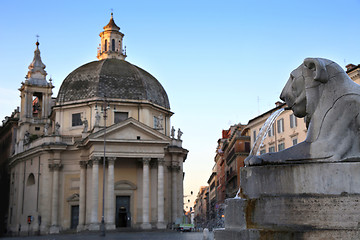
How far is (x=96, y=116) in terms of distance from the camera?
4766cm

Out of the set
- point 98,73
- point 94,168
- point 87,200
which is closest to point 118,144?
point 94,168

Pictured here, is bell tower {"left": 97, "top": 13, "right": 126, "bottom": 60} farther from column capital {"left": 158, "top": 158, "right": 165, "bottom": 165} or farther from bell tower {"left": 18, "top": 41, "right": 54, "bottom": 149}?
column capital {"left": 158, "top": 158, "right": 165, "bottom": 165}

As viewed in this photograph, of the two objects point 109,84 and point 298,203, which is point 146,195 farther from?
point 298,203

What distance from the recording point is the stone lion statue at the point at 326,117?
612cm

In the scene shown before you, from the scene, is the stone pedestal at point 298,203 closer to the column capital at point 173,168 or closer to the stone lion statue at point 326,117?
the stone lion statue at point 326,117

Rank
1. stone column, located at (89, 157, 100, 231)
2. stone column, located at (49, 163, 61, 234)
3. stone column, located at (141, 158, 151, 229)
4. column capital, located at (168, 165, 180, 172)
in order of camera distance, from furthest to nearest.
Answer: column capital, located at (168, 165, 180, 172)
stone column, located at (49, 163, 61, 234)
stone column, located at (141, 158, 151, 229)
stone column, located at (89, 157, 100, 231)

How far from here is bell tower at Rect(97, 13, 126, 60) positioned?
59188 millimetres

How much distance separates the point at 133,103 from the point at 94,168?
9281 mm

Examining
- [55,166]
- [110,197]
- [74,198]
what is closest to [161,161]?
[110,197]

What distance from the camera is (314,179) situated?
595 centimetres

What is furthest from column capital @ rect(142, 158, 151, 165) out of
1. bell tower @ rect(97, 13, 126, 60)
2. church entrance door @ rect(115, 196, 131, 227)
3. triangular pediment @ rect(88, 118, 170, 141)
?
bell tower @ rect(97, 13, 126, 60)

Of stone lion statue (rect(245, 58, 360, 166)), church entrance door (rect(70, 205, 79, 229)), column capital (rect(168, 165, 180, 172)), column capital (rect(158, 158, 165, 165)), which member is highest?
column capital (rect(158, 158, 165, 165))

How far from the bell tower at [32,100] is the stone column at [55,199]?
1098 cm

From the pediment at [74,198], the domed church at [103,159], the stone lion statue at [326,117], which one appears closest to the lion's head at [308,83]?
the stone lion statue at [326,117]
